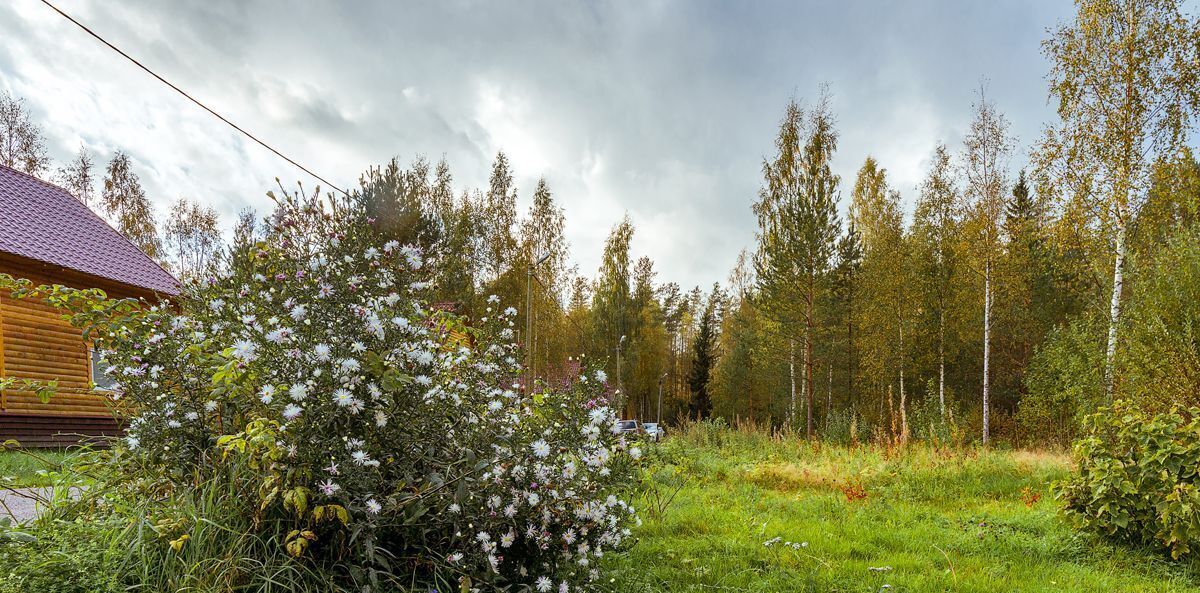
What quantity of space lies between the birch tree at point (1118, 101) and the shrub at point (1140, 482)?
5.15 m

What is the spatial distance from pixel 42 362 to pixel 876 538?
42.4ft

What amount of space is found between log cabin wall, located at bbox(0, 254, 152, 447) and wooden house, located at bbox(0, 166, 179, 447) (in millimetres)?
12

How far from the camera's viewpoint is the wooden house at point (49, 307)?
8930 millimetres

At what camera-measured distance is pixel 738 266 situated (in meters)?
28.7

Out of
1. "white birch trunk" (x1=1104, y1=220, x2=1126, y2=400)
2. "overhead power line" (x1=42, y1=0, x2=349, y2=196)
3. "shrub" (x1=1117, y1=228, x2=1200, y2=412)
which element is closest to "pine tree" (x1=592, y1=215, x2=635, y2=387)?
"white birch trunk" (x1=1104, y1=220, x2=1126, y2=400)

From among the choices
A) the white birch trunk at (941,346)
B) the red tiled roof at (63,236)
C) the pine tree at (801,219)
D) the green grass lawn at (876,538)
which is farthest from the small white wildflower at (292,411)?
the white birch trunk at (941,346)

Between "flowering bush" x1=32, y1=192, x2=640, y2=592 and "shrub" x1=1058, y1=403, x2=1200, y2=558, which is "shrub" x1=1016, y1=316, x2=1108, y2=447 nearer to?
"shrub" x1=1058, y1=403, x2=1200, y2=558

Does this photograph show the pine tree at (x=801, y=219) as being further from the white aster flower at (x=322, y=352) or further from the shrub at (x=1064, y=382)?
the white aster flower at (x=322, y=352)

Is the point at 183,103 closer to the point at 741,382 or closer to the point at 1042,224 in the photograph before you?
the point at 1042,224

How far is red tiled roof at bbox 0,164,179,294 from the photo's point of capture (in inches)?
372

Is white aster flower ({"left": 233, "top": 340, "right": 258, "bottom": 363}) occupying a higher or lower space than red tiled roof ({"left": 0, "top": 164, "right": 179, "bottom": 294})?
lower

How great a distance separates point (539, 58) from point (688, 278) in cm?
3079

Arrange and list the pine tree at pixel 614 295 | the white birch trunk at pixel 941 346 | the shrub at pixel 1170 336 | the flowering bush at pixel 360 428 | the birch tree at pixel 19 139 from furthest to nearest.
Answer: the pine tree at pixel 614 295
the birch tree at pixel 19 139
the white birch trunk at pixel 941 346
the shrub at pixel 1170 336
the flowering bush at pixel 360 428

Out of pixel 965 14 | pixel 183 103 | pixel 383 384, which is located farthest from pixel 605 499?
pixel 965 14
